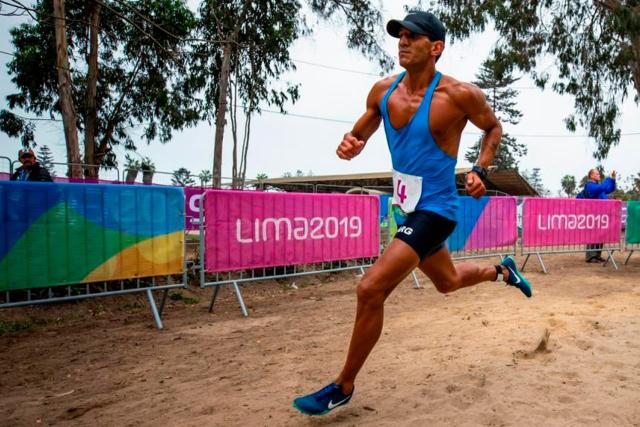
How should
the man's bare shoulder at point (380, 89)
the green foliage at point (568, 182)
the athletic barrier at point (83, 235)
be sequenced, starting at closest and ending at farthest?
the man's bare shoulder at point (380, 89)
the athletic barrier at point (83, 235)
the green foliage at point (568, 182)

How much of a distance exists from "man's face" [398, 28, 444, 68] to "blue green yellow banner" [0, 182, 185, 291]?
326 cm

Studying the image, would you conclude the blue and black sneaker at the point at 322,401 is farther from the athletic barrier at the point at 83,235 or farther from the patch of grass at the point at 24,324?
the patch of grass at the point at 24,324

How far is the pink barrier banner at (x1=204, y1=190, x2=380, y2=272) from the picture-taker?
214 inches

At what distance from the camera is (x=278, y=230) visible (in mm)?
5930

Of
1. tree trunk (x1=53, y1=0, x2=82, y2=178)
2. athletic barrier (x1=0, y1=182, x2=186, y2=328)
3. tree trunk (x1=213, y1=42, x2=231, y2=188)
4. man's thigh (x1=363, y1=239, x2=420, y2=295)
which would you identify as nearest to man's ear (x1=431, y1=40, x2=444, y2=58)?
man's thigh (x1=363, y1=239, x2=420, y2=295)

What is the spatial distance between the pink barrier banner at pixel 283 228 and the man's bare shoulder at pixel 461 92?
3.22m

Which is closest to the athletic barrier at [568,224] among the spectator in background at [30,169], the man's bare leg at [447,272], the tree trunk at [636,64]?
the man's bare leg at [447,272]

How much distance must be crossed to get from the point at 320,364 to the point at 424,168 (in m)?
1.73

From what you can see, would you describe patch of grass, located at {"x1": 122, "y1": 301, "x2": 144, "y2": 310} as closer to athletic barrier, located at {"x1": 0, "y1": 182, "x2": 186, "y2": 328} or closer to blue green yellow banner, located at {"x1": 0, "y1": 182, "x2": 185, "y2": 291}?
athletic barrier, located at {"x1": 0, "y1": 182, "x2": 186, "y2": 328}

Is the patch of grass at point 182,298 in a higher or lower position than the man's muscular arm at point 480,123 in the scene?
lower

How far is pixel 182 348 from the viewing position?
421 cm

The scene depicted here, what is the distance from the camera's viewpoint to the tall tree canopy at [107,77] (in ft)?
56.9

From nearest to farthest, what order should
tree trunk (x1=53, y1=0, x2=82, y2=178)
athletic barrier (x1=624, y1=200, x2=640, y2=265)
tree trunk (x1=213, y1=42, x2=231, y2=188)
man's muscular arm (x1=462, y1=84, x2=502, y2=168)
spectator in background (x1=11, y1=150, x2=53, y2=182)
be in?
man's muscular arm (x1=462, y1=84, x2=502, y2=168)
spectator in background (x1=11, y1=150, x2=53, y2=182)
athletic barrier (x1=624, y1=200, x2=640, y2=265)
tree trunk (x1=53, y1=0, x2=82, y2=178)
tree trunk (x1=213, y1=42, x2=231, y2=188)

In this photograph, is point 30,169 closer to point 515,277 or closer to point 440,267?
point 440,267
